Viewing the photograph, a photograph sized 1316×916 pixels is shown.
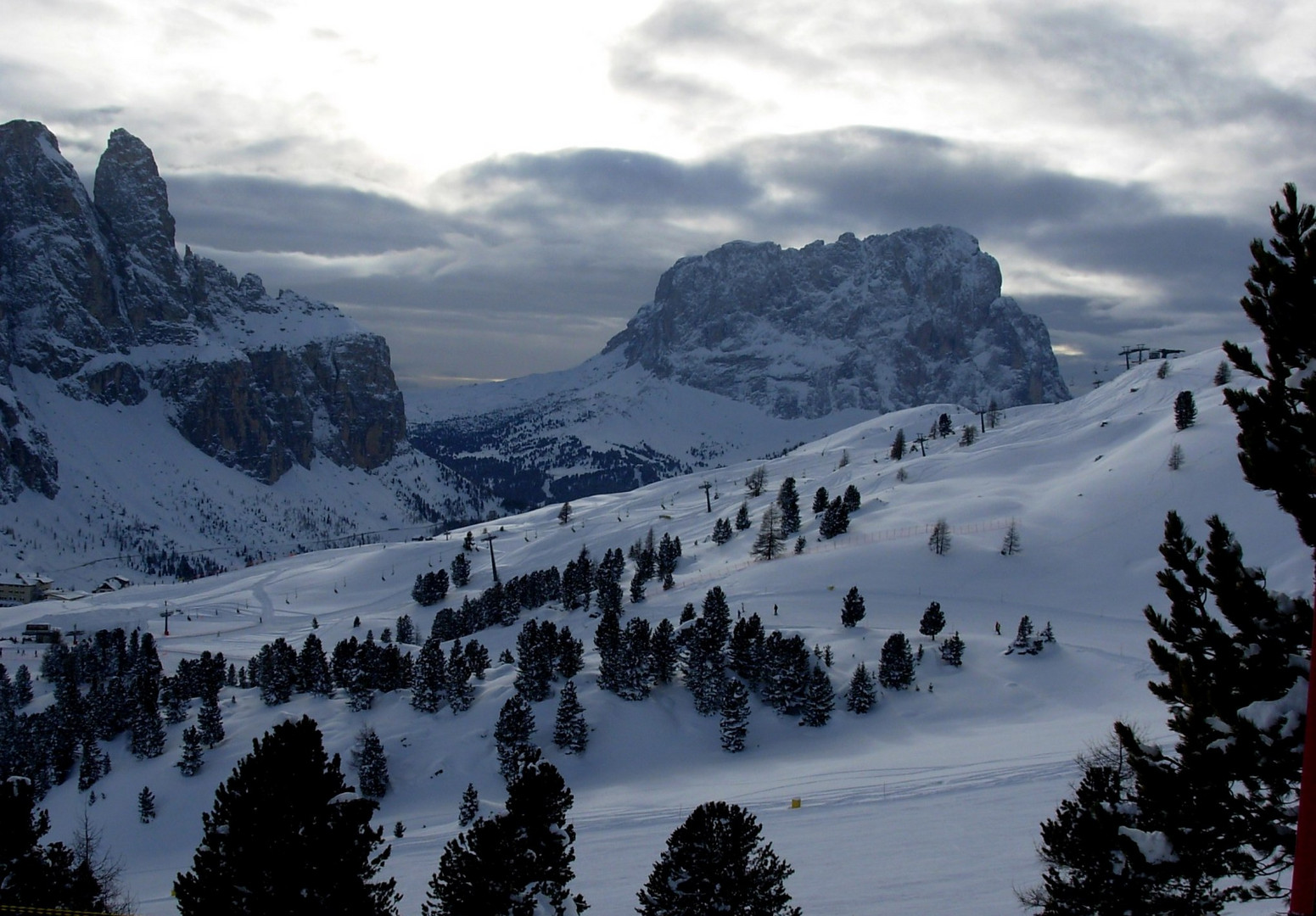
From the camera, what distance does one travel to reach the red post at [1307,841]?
20.6 ft

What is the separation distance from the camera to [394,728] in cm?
6962

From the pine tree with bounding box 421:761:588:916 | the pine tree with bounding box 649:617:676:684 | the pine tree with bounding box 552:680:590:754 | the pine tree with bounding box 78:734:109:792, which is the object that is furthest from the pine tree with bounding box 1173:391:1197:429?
the pine tree with bounding box 78:734:109:792

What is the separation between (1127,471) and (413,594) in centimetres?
10334

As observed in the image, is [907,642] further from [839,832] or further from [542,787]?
[542,787]

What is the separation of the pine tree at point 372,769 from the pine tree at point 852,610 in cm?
4106

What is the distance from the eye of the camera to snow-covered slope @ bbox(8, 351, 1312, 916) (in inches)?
1443

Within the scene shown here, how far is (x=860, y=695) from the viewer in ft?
217

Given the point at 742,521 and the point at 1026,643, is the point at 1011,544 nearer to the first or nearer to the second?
the point at 1026,643

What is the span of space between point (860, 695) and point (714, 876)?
Result: 4837 cm

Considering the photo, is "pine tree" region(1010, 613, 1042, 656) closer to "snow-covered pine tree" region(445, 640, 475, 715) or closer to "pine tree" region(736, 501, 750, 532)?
"snow-covered pine tree" region(445, 640, 475, 715)

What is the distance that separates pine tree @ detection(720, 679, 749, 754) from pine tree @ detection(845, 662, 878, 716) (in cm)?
902

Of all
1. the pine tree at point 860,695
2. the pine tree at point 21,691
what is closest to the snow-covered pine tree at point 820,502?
the pine tree at point 860,695

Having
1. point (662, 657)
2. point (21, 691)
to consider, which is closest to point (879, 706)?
point (662, 657)

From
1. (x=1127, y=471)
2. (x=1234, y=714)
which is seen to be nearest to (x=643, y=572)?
(x=1127, y=471)
